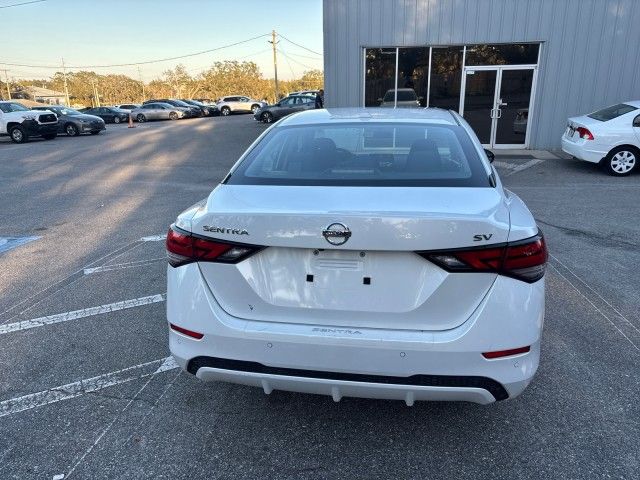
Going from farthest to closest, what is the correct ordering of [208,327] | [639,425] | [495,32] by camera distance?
1. [495,32]
2. [639,425]
3. [208,327]

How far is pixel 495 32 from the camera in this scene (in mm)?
13180

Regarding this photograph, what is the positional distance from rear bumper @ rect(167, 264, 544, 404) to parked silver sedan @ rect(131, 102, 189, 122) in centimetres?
3913

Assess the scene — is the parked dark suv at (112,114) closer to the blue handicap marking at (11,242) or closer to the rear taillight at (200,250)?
the blue handicap marking at (11,242)

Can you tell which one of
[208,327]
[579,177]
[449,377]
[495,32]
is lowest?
[579,177]

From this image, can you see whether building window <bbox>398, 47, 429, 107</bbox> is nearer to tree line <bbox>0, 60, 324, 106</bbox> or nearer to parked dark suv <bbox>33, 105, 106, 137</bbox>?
parked dark suv <bbox>33, 105, 106, 137</bbox>

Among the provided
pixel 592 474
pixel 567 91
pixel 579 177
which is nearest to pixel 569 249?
pixel 592 474

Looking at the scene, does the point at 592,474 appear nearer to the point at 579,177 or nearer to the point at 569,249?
the point at 569,249

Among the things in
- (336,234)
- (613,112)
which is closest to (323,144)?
(336,234)

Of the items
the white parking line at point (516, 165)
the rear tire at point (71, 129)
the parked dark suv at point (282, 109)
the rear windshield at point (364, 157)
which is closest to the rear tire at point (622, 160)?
the white parking line at point (516, 165)

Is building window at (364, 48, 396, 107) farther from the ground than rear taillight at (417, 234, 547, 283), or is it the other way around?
building window at (364, 48, 396, 107)

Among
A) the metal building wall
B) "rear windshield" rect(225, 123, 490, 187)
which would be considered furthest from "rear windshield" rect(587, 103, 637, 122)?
"rear windshield" rect(225, 123, 490, 187)

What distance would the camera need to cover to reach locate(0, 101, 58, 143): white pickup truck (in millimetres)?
20234

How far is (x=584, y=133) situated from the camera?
400 inches

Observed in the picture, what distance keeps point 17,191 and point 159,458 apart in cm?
921
